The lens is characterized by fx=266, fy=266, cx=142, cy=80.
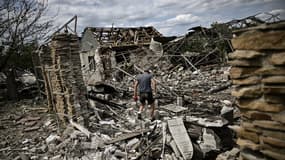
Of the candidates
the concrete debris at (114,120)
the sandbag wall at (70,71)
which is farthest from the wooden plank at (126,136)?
the sandbag wall at (70,71)

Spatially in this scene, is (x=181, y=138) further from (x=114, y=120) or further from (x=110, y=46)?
(x=110, y=46)

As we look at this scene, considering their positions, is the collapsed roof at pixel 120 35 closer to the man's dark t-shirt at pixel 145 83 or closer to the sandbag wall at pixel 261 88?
the man's dark t-shirt at pixel 145 83

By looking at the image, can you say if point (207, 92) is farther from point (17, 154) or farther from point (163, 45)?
point (163, 45)

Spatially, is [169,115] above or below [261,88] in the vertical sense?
below

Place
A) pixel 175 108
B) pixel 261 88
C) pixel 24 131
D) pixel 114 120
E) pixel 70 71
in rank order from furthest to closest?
1. pixel 175 108
2. pixel 24 131
3. pixel 114 120
4. pixel 70 71
5. pixel 261 88

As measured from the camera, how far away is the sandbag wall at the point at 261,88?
1825 millimetres

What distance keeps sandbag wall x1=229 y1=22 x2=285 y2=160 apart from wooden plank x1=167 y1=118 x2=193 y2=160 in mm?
2952

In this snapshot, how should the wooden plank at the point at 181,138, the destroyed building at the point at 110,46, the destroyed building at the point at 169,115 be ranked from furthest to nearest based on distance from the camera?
the destroyed building at the point at 110,46 < the wooden plank at the point at 181,138 < the destroyed building at the point at 169,115

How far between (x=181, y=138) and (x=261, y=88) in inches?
141

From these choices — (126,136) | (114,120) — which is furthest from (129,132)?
(114,120)

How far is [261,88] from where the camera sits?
196cm

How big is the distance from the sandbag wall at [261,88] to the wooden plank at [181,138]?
2.95 meters

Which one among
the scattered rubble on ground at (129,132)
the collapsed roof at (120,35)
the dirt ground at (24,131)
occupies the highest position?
the collapsed roof at (120,35)

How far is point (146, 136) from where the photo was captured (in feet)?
20.4
